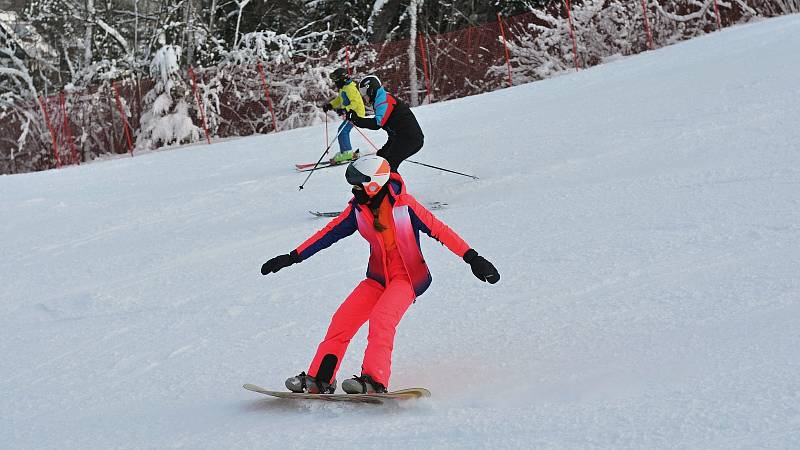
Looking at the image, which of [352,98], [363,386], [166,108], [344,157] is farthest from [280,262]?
[166,108]

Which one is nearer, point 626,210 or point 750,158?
point 626,210

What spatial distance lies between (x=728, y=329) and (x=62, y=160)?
18.4 metres

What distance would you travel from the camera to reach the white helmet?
14.5 feet

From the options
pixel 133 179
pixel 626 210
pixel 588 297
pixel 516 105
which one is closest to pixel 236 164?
pixel 133 179

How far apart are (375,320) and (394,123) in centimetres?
442

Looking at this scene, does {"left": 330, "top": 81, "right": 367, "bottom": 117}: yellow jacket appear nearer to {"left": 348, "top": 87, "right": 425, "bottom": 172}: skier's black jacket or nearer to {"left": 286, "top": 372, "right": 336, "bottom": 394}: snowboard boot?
{"left": 348, "top": 87, "right": 425, "bottom": 172}: skier's black jacket

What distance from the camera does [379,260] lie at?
457 cm

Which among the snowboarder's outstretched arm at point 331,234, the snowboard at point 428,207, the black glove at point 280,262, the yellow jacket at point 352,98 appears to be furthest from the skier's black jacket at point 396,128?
the black glove at point 280,262

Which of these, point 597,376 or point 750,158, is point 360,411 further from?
point 750,158

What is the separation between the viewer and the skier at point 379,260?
433cm

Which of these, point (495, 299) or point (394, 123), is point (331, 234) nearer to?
point (495, 299)

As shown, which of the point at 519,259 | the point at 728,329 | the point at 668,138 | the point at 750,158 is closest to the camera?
the point at 728,329

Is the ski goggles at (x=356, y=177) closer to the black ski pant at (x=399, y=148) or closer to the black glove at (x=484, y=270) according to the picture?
the black glove at (x=484, y=270)

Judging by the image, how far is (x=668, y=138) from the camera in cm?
951
